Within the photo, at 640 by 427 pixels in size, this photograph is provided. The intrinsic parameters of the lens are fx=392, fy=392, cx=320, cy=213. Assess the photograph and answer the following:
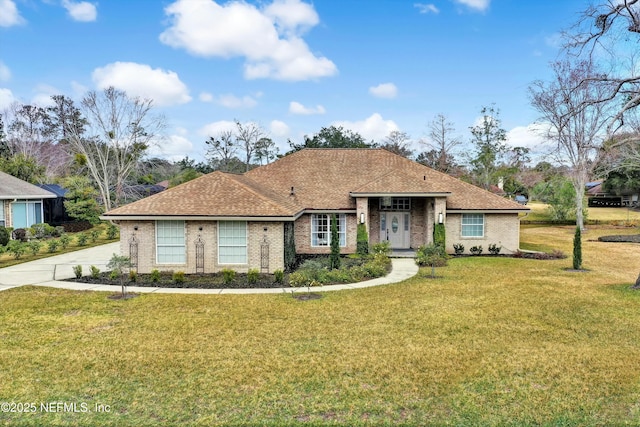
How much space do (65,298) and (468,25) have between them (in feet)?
71.7

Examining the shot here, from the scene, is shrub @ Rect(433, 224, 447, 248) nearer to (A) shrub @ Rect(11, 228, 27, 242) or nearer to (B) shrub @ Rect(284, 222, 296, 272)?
(B) shrub @ Rect(284, 222, 296, 272)

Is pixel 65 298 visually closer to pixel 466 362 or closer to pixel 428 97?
pixel 466 362

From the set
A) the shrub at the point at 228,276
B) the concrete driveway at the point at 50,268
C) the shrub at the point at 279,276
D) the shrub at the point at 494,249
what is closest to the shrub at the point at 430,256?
the shrub at the point at 494,249

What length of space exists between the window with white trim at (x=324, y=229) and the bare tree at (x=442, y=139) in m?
29.1

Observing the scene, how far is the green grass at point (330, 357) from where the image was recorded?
229 inches

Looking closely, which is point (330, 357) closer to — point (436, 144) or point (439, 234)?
point (439, 234)

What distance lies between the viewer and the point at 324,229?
22.1 m

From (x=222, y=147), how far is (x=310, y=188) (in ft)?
136

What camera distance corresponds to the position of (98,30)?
21.2m

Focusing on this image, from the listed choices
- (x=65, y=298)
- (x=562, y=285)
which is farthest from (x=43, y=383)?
(x=562, y=285)

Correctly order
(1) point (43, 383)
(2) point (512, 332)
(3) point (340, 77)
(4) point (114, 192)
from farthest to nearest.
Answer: (4) point (114, 192)
(3) point (340, 77)
(2) point (512, 332)
(1) point (43, 383)

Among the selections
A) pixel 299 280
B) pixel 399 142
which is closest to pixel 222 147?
pixel 399 142

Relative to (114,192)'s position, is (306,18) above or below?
above

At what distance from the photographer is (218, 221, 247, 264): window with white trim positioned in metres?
16.1
